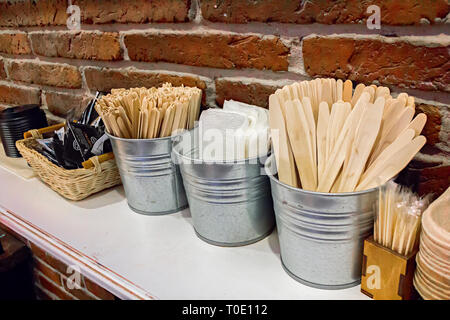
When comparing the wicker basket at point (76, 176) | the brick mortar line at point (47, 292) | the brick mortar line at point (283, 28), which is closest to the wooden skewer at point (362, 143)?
the brick mortar line at point (283, 28)

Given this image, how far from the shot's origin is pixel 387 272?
54 cm

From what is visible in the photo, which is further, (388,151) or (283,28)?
(283,28)

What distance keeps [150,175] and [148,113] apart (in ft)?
0.43

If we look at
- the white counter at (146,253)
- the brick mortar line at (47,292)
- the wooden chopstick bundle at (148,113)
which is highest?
the wooden chopstick bundle at (148,113)

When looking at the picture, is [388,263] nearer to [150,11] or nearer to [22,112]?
[150,11]

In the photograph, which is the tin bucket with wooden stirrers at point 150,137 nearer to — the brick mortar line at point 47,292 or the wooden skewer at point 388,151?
the wooden skewer at point 388,151

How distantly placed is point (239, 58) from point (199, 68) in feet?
0.42

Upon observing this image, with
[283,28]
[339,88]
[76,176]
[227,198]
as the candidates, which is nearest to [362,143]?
[339,88]

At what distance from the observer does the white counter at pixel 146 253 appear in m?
0.62

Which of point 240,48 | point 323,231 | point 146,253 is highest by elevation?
point 240,48

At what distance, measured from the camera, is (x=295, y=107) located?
56 centimetres

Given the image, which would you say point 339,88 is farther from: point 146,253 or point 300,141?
point 146,253

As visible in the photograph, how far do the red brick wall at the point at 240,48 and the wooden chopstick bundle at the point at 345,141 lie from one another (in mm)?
116

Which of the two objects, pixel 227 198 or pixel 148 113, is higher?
pixel 148 113
